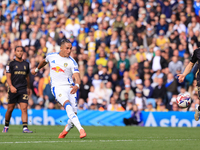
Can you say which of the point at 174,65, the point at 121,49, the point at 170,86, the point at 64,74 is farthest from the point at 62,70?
the point at 121,49

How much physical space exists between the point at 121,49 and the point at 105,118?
11.5ft

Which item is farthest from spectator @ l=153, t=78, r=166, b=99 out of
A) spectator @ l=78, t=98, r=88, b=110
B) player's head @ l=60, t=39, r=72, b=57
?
player's head @ l=60, t=39, r=72, b=57

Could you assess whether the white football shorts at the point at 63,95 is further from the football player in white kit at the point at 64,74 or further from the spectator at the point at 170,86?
the spectator at the point at 170,86

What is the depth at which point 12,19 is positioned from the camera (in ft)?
80.5

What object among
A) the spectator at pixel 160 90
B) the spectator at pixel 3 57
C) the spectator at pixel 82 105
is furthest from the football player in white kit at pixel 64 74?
the spectator at pixel 3 57

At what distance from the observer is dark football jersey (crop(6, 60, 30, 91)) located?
11672mm

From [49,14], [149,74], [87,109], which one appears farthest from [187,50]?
[49,14]

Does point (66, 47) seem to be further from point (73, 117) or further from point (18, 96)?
point (18, 96)

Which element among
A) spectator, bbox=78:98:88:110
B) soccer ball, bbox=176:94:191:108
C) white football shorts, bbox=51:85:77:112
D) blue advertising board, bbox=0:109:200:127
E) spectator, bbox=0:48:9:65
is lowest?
blue advertising board, bbox=0:109:200:127

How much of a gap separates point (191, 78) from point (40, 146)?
33.1 ft

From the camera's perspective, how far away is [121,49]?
60.1 ft

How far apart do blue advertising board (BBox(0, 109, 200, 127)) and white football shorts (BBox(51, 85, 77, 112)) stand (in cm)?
702

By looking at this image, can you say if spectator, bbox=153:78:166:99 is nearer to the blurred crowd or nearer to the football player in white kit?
the blurred crowd

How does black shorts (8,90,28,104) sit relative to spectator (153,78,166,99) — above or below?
above
